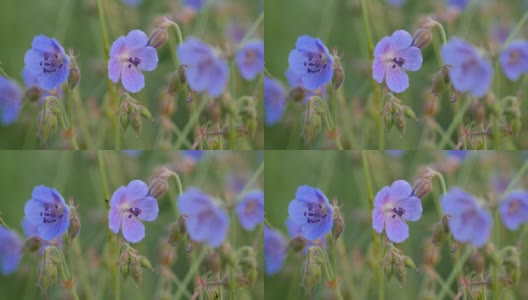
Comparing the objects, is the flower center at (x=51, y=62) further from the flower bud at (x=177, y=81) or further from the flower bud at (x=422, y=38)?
the flower bud at (x=422, y=38)

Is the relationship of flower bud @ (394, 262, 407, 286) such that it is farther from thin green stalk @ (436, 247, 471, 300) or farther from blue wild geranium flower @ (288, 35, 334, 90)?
blue wild geranium flower @ (288, 35, 334, 90)

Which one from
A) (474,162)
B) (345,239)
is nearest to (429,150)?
(474,162)

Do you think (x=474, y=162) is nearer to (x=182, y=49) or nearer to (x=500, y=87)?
(x=500, y=87)

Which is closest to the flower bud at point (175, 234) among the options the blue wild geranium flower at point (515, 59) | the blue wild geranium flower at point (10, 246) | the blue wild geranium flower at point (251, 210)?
the blue wild geranium flower at point (251, 210)

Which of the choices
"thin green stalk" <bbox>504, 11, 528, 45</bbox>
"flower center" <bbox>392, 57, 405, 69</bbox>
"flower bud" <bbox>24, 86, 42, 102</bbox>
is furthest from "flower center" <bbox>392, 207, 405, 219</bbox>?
"flower bud" <bbox>24, 86, 42, 102</bbox>


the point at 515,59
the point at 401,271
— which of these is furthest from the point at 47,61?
the point at 515,59

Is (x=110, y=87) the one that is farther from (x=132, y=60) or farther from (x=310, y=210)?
(x=310, y=210)
